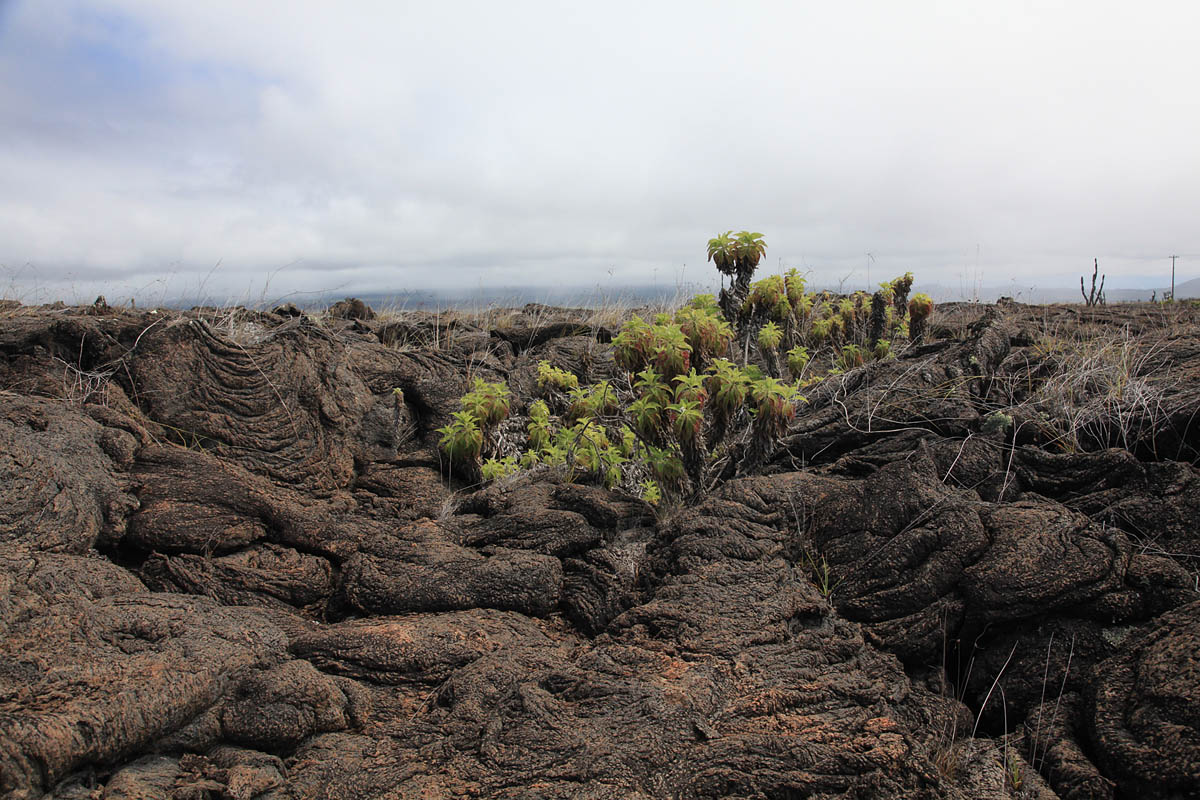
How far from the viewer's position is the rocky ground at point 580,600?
2.65 metres

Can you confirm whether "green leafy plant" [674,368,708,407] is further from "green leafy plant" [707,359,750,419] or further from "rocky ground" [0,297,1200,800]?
"rocky ground" [0,297,1200,800]

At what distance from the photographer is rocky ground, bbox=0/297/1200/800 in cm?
265

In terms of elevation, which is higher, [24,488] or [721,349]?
[721,349]

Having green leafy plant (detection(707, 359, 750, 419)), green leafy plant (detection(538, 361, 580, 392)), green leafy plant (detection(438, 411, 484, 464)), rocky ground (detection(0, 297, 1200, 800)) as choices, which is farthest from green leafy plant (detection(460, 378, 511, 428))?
green leafy plant (detection(707, 359, 750, 419))

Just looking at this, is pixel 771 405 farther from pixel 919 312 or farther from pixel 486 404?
pixel 919 312

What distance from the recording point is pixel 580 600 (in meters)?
3.94

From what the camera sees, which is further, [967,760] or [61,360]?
[61,360]

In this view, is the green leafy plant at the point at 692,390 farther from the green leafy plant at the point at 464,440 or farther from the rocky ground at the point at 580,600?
the green leafy plant at the point at 464,440

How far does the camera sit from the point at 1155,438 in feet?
15.0

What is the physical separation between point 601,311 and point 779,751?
11785 millimetres

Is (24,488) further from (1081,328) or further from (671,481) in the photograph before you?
(1081,328)

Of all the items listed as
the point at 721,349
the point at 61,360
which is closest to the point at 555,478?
the point at 721,349

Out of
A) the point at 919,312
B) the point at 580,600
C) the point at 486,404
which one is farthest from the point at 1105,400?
the point at 919,312

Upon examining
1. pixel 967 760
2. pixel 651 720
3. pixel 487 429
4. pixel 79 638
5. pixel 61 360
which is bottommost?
pixel 967 760
